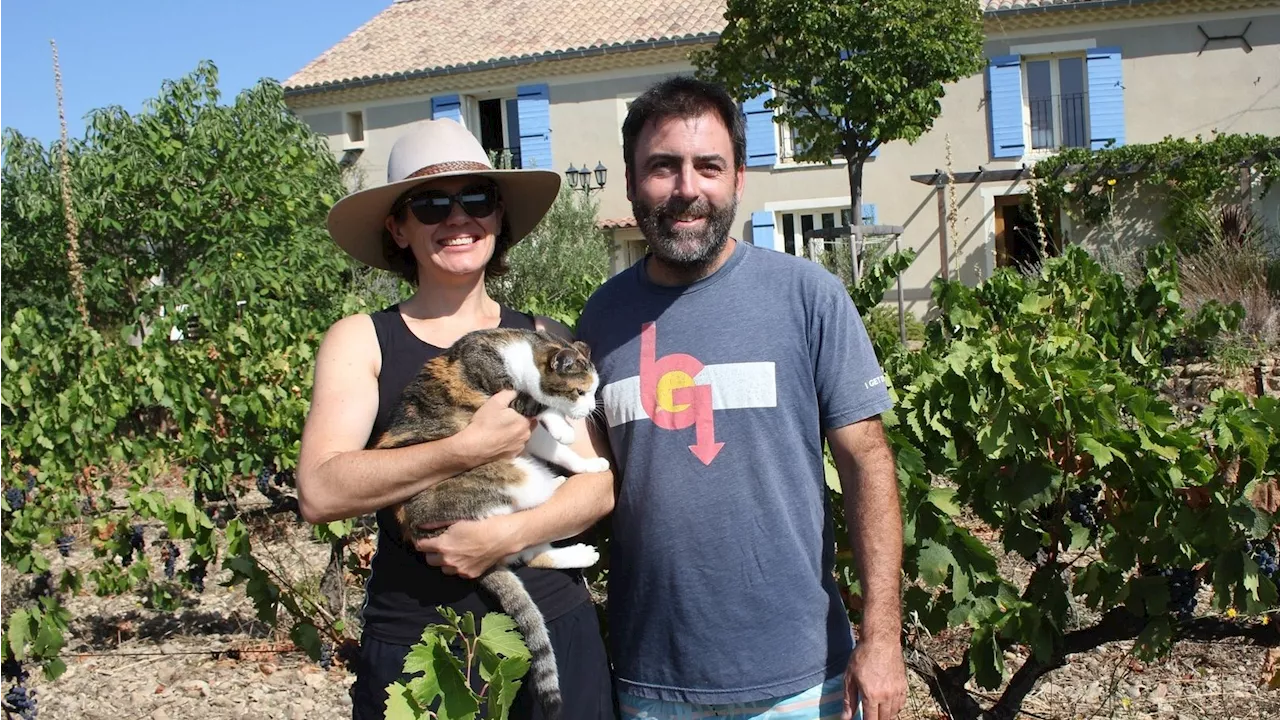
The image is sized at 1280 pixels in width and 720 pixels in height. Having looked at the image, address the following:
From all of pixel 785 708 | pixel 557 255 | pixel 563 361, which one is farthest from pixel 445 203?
pixel 557 255

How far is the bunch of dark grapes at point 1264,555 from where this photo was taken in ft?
9.49

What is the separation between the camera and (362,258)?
8.88 ft

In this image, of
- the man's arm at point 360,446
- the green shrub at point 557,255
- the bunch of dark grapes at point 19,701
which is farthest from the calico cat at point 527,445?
the green shrub at point 557,255

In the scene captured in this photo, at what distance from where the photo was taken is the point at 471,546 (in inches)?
85.0

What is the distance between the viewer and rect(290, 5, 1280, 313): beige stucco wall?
1762cm

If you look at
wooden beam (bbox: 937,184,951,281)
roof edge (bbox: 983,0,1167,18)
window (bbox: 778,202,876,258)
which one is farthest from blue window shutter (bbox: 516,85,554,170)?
roof edge (bbox: 983,0,1167,18)

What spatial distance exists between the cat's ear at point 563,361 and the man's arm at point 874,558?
63cm

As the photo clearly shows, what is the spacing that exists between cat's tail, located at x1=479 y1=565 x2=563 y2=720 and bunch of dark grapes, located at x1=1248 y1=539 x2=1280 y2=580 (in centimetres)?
200

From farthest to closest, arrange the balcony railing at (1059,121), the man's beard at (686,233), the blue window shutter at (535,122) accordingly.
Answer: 1. the blue window shutter at (535,122)
2. the balcony railing at (1059,121)
3. the man's beard at (686,233)

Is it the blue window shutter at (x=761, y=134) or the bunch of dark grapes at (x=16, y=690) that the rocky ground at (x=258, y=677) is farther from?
the blue window shutter at (x=761, y=134)

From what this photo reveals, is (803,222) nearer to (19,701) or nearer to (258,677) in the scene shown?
(258,677)

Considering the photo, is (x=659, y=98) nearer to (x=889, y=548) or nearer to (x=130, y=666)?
(x=889, y=548)

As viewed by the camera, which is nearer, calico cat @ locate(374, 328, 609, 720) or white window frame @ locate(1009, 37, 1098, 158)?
calico cat @ locate(374, 328, 609, 720)

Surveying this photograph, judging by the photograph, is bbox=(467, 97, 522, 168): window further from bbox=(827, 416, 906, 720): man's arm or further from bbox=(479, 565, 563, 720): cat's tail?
bbox=(827, 416, 906, 720): man's arm
